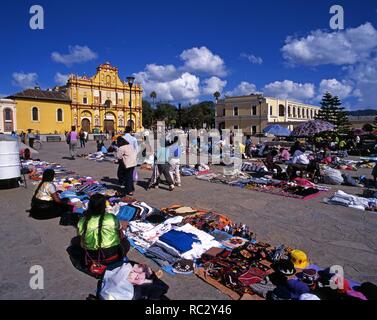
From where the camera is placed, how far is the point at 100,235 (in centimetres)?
368

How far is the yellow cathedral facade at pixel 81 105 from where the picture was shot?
46.1 meters

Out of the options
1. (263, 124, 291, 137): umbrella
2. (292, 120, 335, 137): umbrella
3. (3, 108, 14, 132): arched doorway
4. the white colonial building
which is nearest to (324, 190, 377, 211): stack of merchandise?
(292, 120, 335, 137): umbrella

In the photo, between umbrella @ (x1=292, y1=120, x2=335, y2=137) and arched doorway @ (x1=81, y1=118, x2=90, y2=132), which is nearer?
umbrella @ (x1=292, y1=120, x2=335, y2=137)

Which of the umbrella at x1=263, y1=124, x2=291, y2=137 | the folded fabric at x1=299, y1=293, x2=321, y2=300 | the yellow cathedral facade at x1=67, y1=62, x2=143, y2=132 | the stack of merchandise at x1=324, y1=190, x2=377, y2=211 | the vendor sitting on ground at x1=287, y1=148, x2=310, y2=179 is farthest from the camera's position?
the yellow cathedral facade at x1=67, y1=62, x2=143, y2=132

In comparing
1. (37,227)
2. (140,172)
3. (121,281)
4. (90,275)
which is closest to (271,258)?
(121,281)

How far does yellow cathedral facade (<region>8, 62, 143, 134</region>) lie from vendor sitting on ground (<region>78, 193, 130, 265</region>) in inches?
1585

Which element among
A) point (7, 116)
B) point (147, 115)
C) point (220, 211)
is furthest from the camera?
point (147, 115)

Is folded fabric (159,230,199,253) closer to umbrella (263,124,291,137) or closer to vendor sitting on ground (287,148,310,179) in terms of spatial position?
vendor sitting on ground (287,148,310,179)

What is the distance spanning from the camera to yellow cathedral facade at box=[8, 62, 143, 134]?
46094mm

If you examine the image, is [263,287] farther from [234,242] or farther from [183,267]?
[234,242]

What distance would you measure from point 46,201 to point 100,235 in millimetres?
2664

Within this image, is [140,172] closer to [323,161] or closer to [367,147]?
[323,161]

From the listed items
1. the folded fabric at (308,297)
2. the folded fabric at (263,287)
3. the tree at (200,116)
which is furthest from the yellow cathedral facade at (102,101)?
the folded fabric at (308,297)

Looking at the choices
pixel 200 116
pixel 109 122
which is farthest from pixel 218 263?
pixel 200 116
